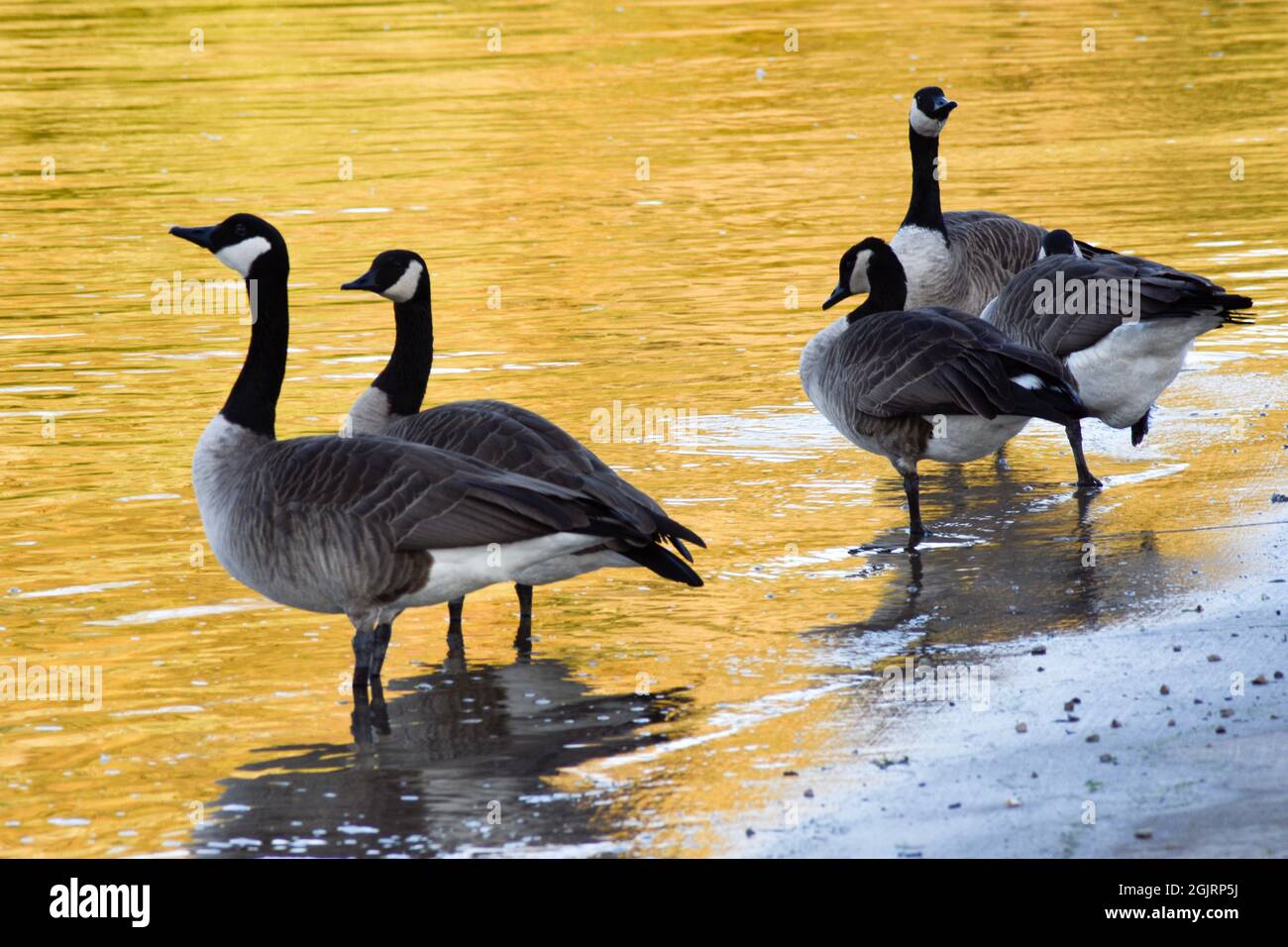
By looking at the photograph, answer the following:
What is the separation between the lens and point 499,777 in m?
6.29

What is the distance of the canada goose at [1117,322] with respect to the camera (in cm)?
914

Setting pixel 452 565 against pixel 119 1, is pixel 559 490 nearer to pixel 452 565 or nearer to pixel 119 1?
pixel 452 565

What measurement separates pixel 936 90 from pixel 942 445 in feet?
16.5

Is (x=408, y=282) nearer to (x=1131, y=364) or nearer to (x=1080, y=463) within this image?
(x=1080, y=463)

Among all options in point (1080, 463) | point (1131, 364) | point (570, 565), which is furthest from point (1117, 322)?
point (570, 565)

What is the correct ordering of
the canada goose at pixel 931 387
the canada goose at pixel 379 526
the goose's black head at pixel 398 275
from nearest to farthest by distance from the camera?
the canada goose at pixel 379 526, the canada goose at pixel 931 387, the goose's black head at pixel 398 275

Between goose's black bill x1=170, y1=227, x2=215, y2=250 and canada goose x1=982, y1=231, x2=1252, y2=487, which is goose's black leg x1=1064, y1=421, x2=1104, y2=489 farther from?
goose's black bill x1=170, y1=227, x2=215, y2=250

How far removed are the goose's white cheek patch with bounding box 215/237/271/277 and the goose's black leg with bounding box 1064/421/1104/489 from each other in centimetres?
A: 428

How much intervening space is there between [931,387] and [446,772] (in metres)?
3.39

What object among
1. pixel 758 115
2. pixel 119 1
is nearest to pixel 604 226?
pixel 758 115

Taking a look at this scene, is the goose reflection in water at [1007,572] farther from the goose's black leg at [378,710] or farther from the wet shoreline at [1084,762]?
the goose's black leg at [378,710]

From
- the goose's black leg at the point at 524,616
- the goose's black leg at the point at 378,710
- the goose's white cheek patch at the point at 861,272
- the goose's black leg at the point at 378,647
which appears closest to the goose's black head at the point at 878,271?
the goose's white cheek patch at the point at 861,272

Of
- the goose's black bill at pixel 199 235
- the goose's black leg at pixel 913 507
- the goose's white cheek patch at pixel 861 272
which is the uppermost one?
the goose's black bill at pixel 199 235

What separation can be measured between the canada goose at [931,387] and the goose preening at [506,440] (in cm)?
162
